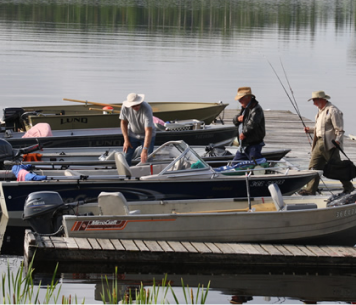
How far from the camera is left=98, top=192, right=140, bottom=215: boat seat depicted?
27.2 ft

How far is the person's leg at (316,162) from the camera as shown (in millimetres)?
9906

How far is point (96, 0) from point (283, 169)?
59.3m

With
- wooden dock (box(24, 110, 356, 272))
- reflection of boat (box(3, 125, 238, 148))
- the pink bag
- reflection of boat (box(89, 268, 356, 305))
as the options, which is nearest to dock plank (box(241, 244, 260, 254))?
wooden dock (box(24, 110, 356, 272))

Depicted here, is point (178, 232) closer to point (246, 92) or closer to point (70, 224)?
point (70, 224)

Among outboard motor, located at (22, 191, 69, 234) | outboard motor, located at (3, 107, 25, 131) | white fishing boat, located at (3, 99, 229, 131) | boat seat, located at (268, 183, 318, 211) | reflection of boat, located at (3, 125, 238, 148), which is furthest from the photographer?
white fishing boat, located at (3, 99, 229, 131)

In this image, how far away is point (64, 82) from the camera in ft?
88.7

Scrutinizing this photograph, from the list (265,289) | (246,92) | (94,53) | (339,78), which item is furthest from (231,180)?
(94,53)

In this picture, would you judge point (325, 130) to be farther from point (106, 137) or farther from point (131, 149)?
point (106, 137)

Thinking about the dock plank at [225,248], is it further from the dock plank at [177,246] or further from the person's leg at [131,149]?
the person's leg at [131,149]

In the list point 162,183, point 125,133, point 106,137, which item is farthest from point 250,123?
point 106,137

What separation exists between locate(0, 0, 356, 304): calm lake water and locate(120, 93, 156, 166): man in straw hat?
2.78 meters

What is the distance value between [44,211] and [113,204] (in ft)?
2.70

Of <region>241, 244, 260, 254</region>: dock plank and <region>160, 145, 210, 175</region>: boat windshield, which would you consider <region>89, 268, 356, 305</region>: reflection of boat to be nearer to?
<region>241, 244, 260, 254</region>: dock plank

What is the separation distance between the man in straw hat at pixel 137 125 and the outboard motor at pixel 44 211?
1778mm
